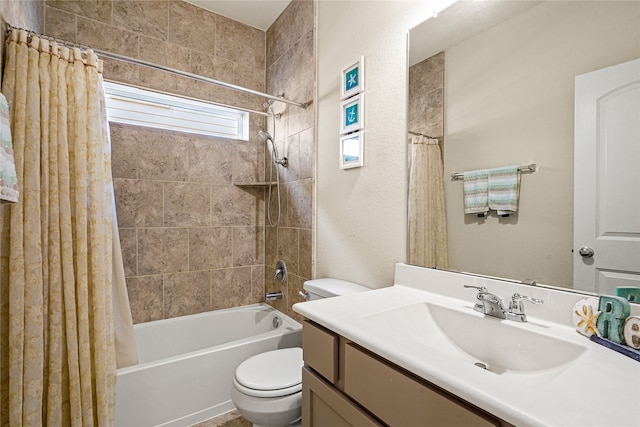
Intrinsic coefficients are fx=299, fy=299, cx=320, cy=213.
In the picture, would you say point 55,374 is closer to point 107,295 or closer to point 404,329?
point 107,295

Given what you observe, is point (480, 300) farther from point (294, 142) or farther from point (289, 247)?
point (294, 142)

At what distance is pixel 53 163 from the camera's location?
4.48ft

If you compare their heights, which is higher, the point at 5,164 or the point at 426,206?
the point at 5,164

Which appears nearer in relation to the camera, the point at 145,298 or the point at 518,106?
the point at 518,106

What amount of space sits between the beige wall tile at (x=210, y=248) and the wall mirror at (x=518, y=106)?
5.80 ft

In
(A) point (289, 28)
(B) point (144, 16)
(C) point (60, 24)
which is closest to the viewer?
(C) point (60, 24)

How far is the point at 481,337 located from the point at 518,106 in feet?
2.48

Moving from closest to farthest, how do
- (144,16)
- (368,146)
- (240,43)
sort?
A: (368,146) < (144,16) < (240,43)

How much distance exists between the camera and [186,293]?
7.52 ft

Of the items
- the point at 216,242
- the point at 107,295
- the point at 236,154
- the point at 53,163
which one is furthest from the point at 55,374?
the point at 236,154

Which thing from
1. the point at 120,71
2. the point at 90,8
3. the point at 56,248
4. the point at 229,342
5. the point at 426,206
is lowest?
the point at 229,342

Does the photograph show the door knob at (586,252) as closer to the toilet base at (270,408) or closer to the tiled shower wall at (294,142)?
the toilet base at (270,408)

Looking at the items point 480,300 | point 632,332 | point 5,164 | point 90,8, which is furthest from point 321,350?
point 90,8

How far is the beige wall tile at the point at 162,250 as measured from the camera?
213 centimetres
